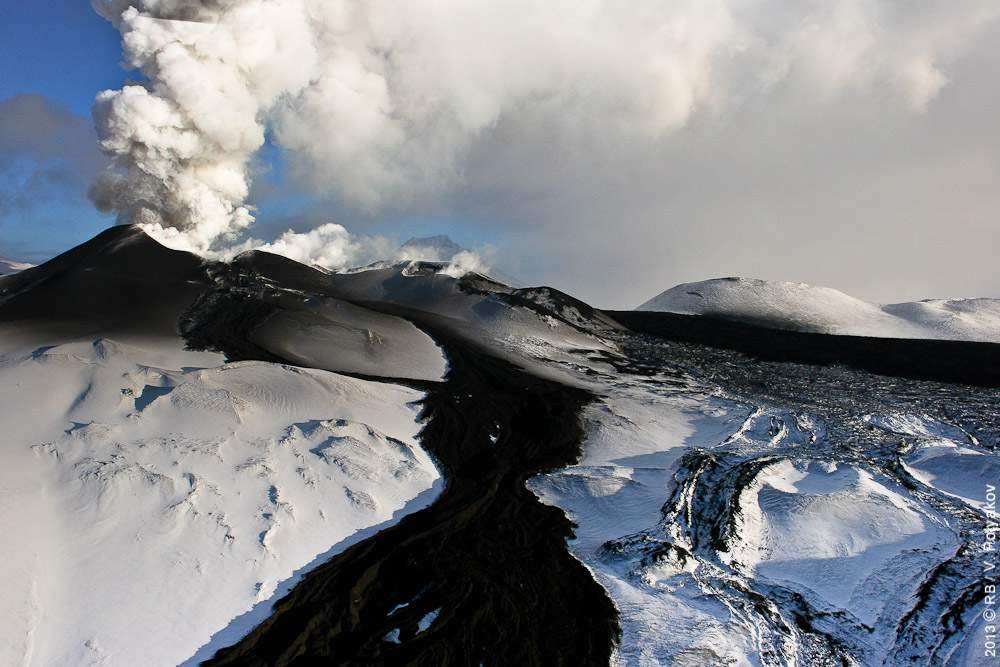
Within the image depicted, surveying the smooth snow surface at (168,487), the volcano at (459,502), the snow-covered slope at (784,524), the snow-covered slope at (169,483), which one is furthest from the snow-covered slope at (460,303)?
the snow-covered slope at (784,524)

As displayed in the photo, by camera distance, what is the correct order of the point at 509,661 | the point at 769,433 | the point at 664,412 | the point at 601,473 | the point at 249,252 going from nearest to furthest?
the point at 509,661
the point at 601,473
the point at 769,433
the point at 664,412
the point at 249,252

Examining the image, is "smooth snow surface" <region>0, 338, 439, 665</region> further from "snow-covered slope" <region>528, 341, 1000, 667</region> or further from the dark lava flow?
"snow-covered slope" <region>528, 341, 1000, 667</region>

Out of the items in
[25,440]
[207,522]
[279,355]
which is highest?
[279,355]

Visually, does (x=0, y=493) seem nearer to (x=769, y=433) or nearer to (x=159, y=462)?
(x=159, y=462)

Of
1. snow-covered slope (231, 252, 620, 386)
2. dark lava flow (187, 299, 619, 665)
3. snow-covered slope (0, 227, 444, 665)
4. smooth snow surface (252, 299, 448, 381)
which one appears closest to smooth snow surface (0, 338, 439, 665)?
snow-covered slope (0, 227, 444, 665)

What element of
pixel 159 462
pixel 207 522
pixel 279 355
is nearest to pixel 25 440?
pixel 159 462

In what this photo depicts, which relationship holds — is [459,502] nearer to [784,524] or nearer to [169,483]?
[169,483]
